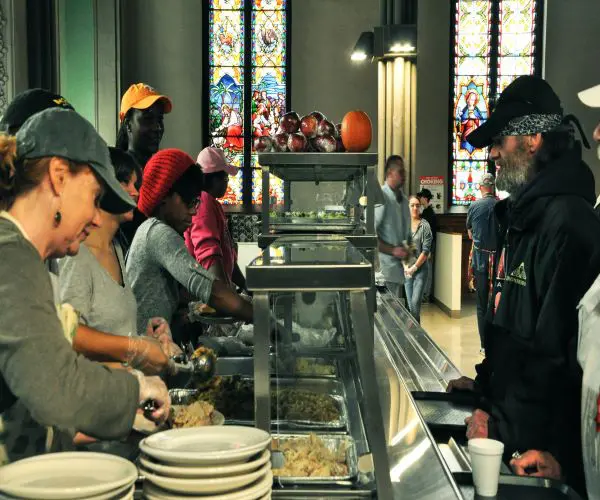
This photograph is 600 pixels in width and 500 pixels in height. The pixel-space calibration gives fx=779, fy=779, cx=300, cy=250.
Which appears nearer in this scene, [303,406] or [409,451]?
[409,451]

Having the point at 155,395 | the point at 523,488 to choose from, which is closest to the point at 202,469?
the point at 155,395

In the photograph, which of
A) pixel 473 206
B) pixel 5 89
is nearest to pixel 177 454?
pixel 5 89

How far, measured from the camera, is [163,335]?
7.95 ft

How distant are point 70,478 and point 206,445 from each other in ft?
0.79

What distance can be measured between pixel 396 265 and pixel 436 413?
437 centimetres

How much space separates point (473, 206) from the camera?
8852mm

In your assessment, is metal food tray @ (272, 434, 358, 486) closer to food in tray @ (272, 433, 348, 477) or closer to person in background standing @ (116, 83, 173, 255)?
food in tray @ (272, 433, 348, 477)

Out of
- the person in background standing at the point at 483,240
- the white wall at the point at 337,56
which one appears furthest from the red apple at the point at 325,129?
the white wall at the point at 337,56

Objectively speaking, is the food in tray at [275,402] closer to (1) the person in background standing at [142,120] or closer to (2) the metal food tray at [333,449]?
(2) the metal food tray at [333,449]

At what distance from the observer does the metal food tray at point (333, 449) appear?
154 cm

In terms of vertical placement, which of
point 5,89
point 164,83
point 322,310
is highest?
point 164,83

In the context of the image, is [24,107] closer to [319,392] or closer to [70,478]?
[319,392]

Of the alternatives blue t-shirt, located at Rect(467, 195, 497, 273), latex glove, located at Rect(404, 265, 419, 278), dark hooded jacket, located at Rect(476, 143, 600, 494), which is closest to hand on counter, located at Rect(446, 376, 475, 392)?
dark hooded jacket, located at Rect(476, 143, 600, 494)

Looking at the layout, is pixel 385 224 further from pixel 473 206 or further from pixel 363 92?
pixel 363 92
